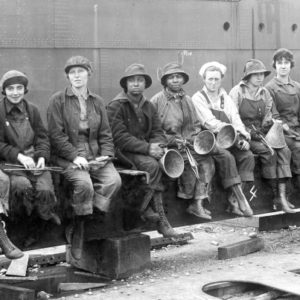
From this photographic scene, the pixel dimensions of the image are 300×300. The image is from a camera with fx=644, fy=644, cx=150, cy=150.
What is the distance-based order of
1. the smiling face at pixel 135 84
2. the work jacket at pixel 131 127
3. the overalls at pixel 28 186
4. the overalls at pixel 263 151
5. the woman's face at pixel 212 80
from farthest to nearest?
the overalls at pixel 263 151 < the woman's face at pixel 212 80 < the smiling face at pixel 135 84 < the work jacket at pixel 131 127 < the overalls at pixel 28 186

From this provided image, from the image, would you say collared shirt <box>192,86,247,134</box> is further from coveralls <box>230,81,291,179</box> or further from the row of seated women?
coveralls <box>230,81,291,179</box>

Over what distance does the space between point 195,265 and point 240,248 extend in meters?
0.52

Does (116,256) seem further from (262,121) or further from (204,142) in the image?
(262,121)

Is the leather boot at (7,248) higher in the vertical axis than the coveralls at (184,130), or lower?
lower

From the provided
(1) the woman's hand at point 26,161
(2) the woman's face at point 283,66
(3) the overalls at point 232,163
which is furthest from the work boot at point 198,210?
(2) the woman's face at point 283,66

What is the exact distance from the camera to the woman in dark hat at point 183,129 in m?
5.79

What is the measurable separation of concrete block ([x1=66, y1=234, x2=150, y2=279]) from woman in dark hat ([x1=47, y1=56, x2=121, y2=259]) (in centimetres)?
31

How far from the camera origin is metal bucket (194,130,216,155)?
5.76m

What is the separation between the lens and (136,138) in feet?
18.2

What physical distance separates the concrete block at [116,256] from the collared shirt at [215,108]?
1.29m

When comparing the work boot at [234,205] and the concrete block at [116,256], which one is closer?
the concrete block at [116,256]

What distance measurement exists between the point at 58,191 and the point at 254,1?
678 centimetres

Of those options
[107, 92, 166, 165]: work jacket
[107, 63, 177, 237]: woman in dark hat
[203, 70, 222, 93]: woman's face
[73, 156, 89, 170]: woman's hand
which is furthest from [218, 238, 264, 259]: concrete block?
[73, 156, 89, 170]: woman's hand

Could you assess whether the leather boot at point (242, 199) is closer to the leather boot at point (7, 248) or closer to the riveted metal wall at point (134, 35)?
the leather boot at point (7, 248)
